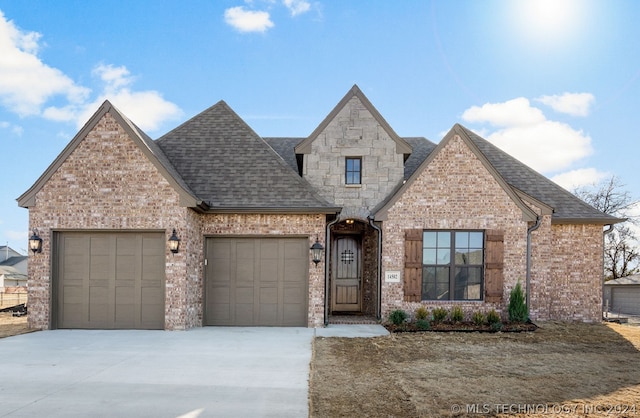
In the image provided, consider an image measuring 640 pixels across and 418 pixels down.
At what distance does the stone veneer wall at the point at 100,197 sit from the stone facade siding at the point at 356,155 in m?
3.99

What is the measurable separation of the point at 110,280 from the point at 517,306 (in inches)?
396

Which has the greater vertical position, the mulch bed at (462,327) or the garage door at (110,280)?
the garage door at (110,280)

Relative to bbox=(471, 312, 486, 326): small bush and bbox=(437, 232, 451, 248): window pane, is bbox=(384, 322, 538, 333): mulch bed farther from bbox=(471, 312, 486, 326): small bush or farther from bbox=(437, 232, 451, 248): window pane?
bbox=(437, 232, 451, 248): window pane

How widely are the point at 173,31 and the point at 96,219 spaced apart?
17.9 feet

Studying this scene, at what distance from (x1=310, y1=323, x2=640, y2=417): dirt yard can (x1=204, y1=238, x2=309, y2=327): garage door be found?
2089 mm

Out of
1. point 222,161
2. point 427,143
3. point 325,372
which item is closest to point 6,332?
point 222,161

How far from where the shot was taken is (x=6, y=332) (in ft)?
32.3

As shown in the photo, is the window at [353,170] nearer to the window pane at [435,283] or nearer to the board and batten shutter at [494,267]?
the window pane at [435,283]

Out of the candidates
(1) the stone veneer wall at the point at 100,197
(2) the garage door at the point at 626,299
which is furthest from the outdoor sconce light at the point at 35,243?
(2) the garage door at the point at 626,299

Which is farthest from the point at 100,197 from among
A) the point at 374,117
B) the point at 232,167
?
the point at 374,117

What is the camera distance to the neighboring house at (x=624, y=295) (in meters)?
22.1

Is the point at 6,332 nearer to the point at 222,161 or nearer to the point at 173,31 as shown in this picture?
the point at 222,161

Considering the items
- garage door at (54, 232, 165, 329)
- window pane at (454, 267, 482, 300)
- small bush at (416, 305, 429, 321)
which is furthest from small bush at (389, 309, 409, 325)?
garage door at (54, 232, 165, 329)

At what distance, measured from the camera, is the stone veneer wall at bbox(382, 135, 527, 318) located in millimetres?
11281
